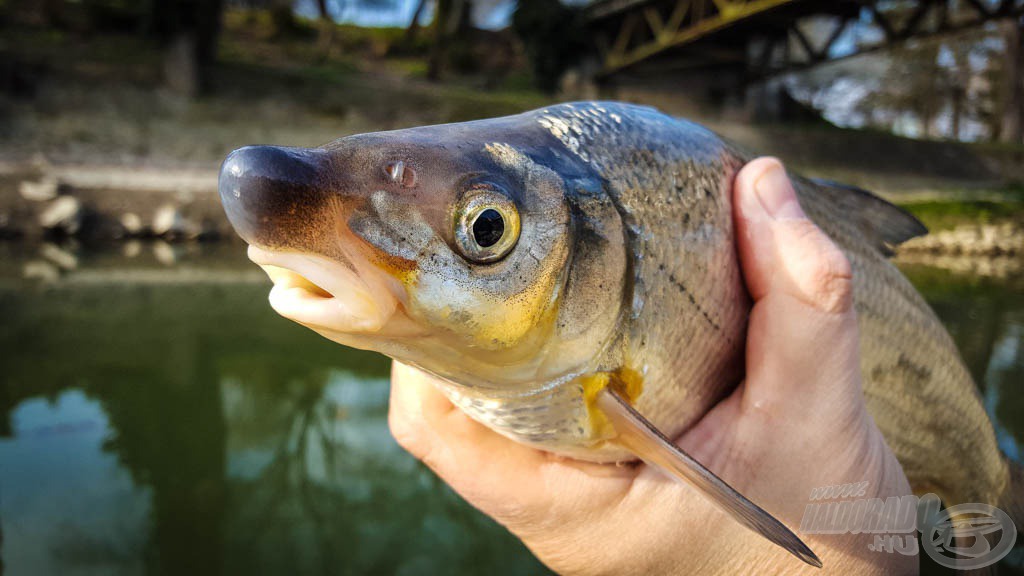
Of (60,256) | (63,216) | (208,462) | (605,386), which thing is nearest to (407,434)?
(605,386)

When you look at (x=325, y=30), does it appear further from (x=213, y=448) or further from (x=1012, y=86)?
(x=1012, y=86)

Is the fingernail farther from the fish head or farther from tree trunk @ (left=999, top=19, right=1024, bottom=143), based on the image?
tree trunk @ (left=999, top=19, right=1024, bottom=143)

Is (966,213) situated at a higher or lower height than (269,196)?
lower

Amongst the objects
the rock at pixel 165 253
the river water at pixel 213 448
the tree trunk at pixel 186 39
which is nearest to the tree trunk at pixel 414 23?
the tree trunk at pixel 186 39

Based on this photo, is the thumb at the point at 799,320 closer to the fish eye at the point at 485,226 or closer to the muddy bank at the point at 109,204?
the fish eye at the point at 485,226

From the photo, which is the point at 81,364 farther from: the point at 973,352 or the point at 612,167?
the point at 973,352

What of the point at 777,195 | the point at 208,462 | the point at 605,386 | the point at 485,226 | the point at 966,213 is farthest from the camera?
the point at 966,213

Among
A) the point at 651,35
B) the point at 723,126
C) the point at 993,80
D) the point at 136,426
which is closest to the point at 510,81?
the point at 651,35
